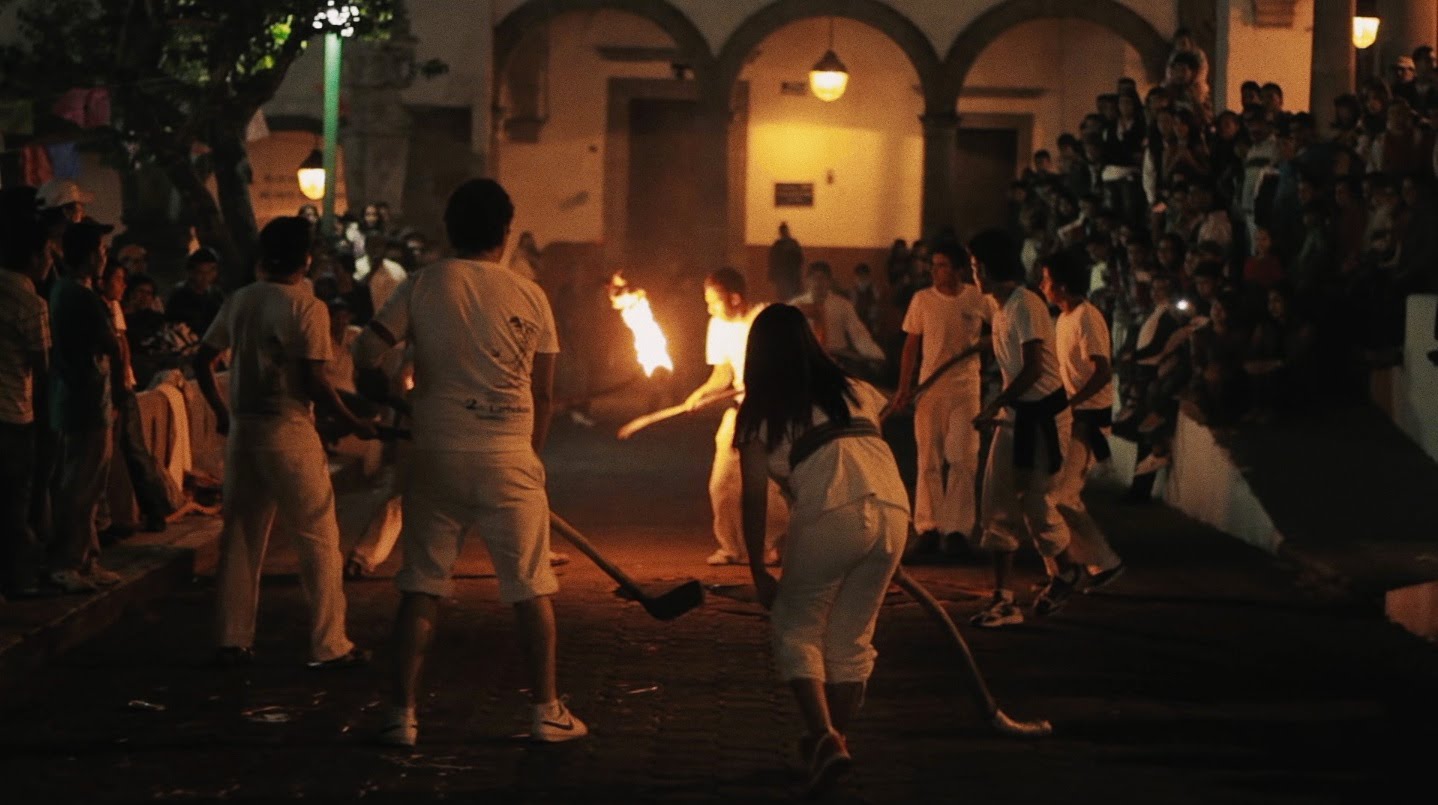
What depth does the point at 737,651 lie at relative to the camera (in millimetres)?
10875

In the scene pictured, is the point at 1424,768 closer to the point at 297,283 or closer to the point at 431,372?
the point at 431,372

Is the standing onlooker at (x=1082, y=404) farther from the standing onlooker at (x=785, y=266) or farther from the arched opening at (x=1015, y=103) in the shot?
the arched opening at (x=1015, y=103)

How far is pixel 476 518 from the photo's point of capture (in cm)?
855

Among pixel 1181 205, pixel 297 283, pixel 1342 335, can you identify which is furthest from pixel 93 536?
pixel 1181 205

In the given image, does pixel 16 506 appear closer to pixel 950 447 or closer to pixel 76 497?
pixel 76 497

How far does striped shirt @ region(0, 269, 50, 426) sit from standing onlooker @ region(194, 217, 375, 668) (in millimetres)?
1398

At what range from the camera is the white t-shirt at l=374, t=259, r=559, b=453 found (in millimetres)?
8461

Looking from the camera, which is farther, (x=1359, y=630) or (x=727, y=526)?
(x=727, y=526)

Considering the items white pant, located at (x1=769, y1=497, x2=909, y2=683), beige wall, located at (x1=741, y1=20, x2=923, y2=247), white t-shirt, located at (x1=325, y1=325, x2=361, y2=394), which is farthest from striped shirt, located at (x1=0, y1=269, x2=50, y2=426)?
beige wall, located at (x1=741, y1=20, x2=923, y2=247)

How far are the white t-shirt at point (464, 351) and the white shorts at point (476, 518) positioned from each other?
6cm

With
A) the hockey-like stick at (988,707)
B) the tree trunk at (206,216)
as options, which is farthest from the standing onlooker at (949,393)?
the tree trunk at (206,216)

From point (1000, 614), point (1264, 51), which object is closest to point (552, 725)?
point (1000, 614)

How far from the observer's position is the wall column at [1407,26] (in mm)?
23219

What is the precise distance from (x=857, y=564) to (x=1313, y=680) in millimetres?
3122
